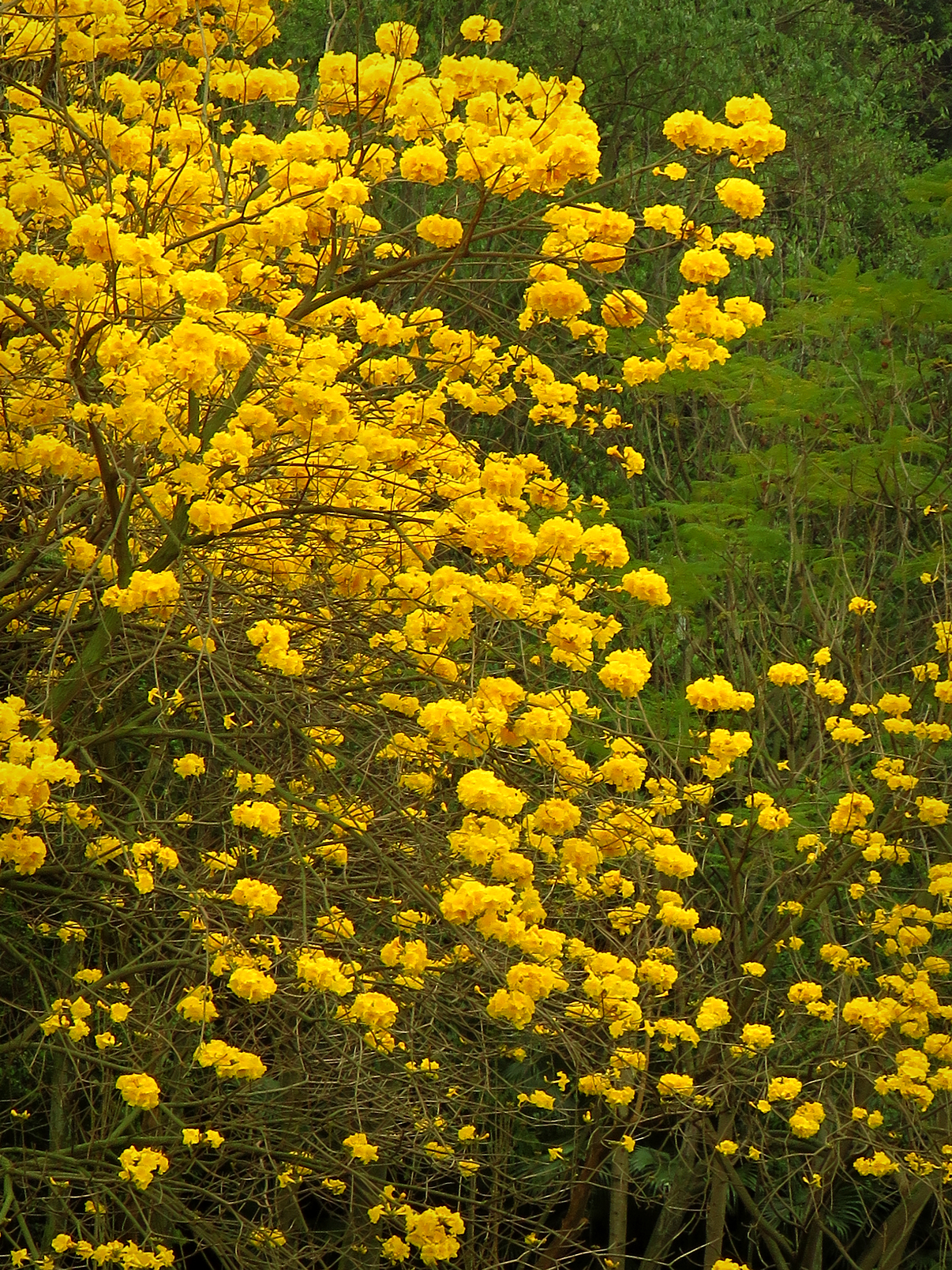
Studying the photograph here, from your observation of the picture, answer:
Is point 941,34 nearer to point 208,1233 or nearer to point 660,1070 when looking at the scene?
point 660,1070

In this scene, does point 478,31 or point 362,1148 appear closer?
point 478,31

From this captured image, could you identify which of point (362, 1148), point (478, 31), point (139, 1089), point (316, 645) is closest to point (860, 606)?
point (316, 645)

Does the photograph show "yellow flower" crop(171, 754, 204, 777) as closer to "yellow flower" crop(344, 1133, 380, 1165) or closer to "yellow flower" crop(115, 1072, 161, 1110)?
"yellow flower" crop(115, 1072, 161, 1110)

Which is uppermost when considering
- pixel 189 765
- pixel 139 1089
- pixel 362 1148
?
pixel 189 765

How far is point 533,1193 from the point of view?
9336 mm

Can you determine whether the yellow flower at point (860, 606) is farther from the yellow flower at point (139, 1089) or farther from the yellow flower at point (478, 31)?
the yellow flower at point (139, 1089)

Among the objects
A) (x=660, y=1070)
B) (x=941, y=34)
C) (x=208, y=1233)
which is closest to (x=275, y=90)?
(x=208, y=1233)

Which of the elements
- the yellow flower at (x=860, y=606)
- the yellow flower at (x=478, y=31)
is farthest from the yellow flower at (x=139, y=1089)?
the yellow flower at (x=860, y=606)

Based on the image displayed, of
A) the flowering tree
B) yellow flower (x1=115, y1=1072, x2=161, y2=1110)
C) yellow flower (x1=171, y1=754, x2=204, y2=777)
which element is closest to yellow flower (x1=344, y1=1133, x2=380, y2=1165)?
the flowering tree

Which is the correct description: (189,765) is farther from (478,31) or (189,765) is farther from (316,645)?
(478,31)

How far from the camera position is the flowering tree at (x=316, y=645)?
13.5 ft

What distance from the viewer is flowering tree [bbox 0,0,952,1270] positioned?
4.11 metres

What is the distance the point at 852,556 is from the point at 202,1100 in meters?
4.71

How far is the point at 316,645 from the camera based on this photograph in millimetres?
5297
